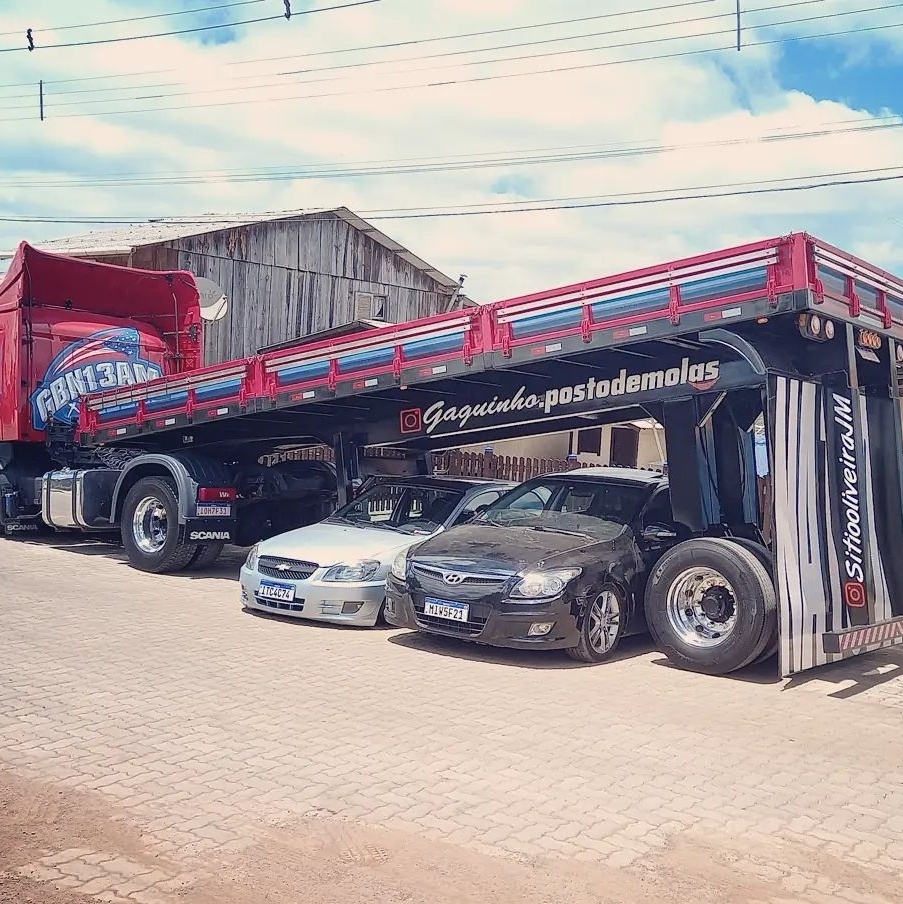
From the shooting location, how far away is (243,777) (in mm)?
5113

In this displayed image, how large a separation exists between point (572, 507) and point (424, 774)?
4.52 meters

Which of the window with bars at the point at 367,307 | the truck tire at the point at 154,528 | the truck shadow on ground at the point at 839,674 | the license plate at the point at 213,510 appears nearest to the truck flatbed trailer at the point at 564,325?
the truck tire at the point at 154,528

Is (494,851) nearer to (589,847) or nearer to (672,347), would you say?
(589,847)

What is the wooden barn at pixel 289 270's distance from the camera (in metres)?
→ 25.5

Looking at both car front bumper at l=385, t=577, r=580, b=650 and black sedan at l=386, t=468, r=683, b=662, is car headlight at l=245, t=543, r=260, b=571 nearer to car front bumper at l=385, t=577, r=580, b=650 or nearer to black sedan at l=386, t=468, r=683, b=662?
black sedan at l=386, t=468, r=683, b=662

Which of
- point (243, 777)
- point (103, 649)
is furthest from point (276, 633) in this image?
point (243, 777)

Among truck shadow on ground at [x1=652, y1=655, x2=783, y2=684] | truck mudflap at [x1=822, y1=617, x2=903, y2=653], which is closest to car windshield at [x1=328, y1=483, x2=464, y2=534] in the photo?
truck shadow on ground at [x1=652, y1=655, x2=783, y2=684]

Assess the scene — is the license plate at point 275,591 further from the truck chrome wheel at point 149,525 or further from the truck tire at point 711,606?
the truck chrome wheel at point 149,525

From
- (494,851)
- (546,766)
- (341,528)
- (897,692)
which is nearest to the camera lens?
(494,851)

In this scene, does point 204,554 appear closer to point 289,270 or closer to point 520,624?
point 520,624

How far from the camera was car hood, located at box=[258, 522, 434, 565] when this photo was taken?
9.46 m

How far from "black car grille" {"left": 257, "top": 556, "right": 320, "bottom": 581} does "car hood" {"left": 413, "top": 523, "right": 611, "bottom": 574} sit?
115cm

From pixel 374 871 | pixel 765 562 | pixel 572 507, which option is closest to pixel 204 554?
pixel 572 507

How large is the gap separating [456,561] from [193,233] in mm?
19007
